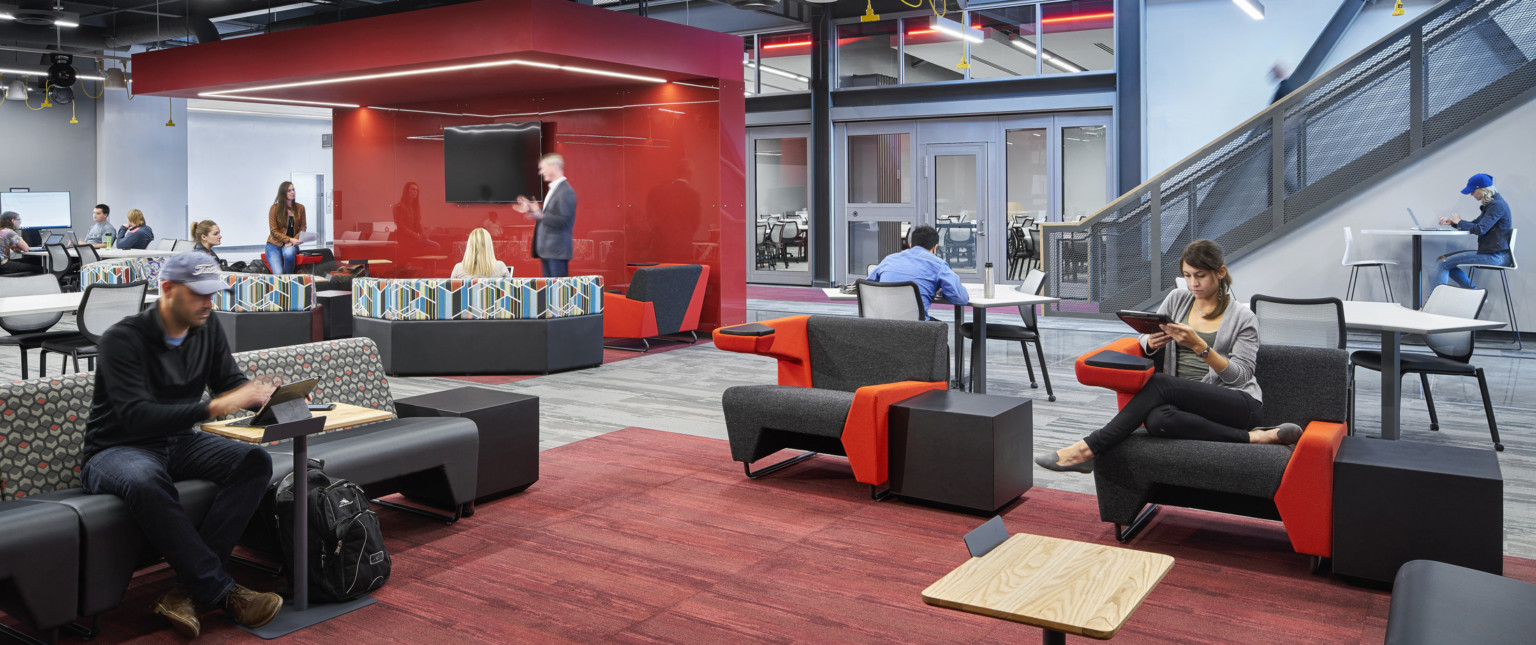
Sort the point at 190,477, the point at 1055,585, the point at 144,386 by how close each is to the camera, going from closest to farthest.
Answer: the point at 1055,585 < the point at 144,386 < the point at 190,477

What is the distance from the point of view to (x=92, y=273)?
930cm

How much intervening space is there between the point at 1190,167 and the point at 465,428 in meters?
8.90

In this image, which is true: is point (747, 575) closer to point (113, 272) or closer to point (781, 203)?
point (113, 272)

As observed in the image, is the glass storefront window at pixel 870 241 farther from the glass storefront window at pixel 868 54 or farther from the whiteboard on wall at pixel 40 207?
the whiteboard on wall at pixel 40 207

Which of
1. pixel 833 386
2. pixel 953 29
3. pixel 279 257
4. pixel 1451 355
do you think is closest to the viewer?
pixel 833 386

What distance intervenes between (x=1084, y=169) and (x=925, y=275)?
7698 mm

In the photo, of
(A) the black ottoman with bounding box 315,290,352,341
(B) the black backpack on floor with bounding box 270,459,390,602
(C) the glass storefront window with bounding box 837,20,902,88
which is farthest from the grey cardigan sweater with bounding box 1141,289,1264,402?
(C) the glass storefront window with bounding box 837,20,902,88

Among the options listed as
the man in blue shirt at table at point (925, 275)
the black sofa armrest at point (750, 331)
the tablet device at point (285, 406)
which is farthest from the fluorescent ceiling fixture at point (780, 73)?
the tablet device at point (285, 406)

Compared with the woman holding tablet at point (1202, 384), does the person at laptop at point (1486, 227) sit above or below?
above

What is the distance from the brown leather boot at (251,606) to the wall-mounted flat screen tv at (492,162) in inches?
338

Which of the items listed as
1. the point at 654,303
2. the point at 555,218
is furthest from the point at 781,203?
the point at 555,218

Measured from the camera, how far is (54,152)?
57.7 ft

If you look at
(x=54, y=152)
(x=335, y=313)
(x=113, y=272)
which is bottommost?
(x=335, y=313)

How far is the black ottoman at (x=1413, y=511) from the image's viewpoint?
3428 millimetres
